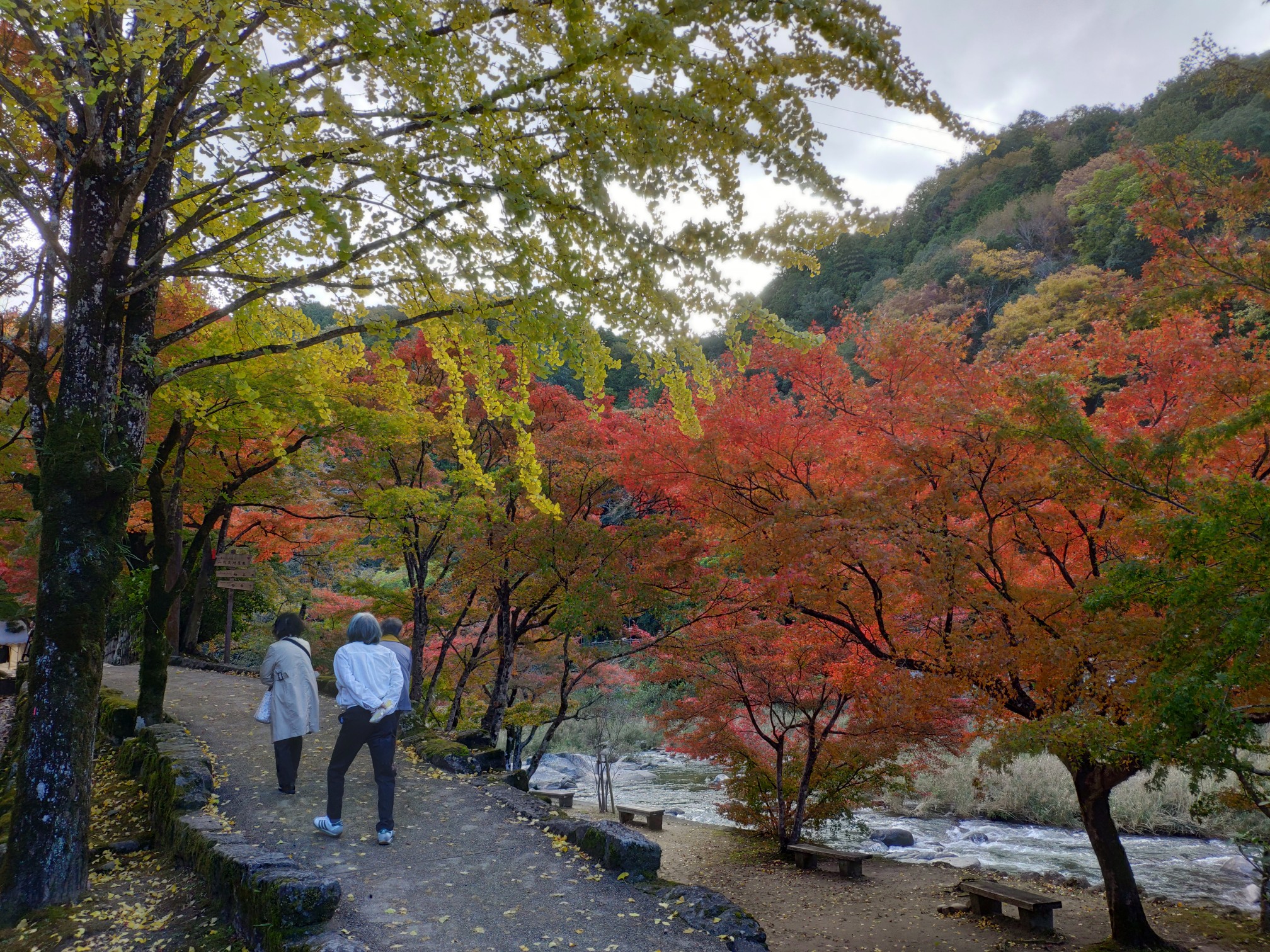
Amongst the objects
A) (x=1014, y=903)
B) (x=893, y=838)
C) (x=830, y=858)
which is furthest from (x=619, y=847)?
(x=893, y=838)

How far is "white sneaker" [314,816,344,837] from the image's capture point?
4832mm

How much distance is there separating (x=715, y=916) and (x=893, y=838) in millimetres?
10201

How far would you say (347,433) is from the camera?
9.45 metres

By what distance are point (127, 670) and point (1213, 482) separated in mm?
18204

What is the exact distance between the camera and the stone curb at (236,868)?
348 centimetres

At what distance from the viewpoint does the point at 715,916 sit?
3.86 m

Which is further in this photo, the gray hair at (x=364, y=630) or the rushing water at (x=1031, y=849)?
the rushing water at (x=1031, y=849)

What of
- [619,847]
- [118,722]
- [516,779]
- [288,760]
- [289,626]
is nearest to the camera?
[619,847]

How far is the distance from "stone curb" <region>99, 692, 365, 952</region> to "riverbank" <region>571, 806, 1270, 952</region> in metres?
4.98

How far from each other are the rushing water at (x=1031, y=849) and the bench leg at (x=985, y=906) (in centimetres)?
297

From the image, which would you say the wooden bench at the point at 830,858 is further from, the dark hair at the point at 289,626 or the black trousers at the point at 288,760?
the dark hair at the point at 289,626

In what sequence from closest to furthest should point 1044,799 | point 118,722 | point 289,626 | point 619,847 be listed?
point 619,847, point 289,626, point 118,722, point 1044,799

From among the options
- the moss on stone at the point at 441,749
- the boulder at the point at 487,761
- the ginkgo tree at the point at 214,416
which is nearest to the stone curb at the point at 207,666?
the ginkgo tree at the point at 214,416

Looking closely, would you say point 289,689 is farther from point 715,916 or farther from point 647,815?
point 647,815
